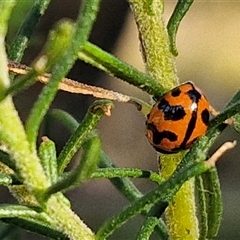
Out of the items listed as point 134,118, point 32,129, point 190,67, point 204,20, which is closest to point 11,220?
point 32,129

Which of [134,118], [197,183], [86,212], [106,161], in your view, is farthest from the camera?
[134,118]

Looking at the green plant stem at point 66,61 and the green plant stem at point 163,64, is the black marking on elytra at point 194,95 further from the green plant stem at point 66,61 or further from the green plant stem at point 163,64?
the green plant stem at point 66,61

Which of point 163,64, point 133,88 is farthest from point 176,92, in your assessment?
point 133,88

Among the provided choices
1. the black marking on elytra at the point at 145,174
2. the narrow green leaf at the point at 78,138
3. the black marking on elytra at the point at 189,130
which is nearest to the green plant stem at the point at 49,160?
the narrow green leaf at the point at 78,138

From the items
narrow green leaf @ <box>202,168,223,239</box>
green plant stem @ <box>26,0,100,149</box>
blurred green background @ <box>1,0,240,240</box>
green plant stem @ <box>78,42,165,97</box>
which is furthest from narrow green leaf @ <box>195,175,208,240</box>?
blurred green background @ <box>1,0,240,240</box>

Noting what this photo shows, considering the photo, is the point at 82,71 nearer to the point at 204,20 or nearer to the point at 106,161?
the point at 204,20

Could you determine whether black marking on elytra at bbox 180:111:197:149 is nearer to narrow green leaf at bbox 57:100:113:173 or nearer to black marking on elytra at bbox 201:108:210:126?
black marking on elytra at bbox 201:108:210:126
